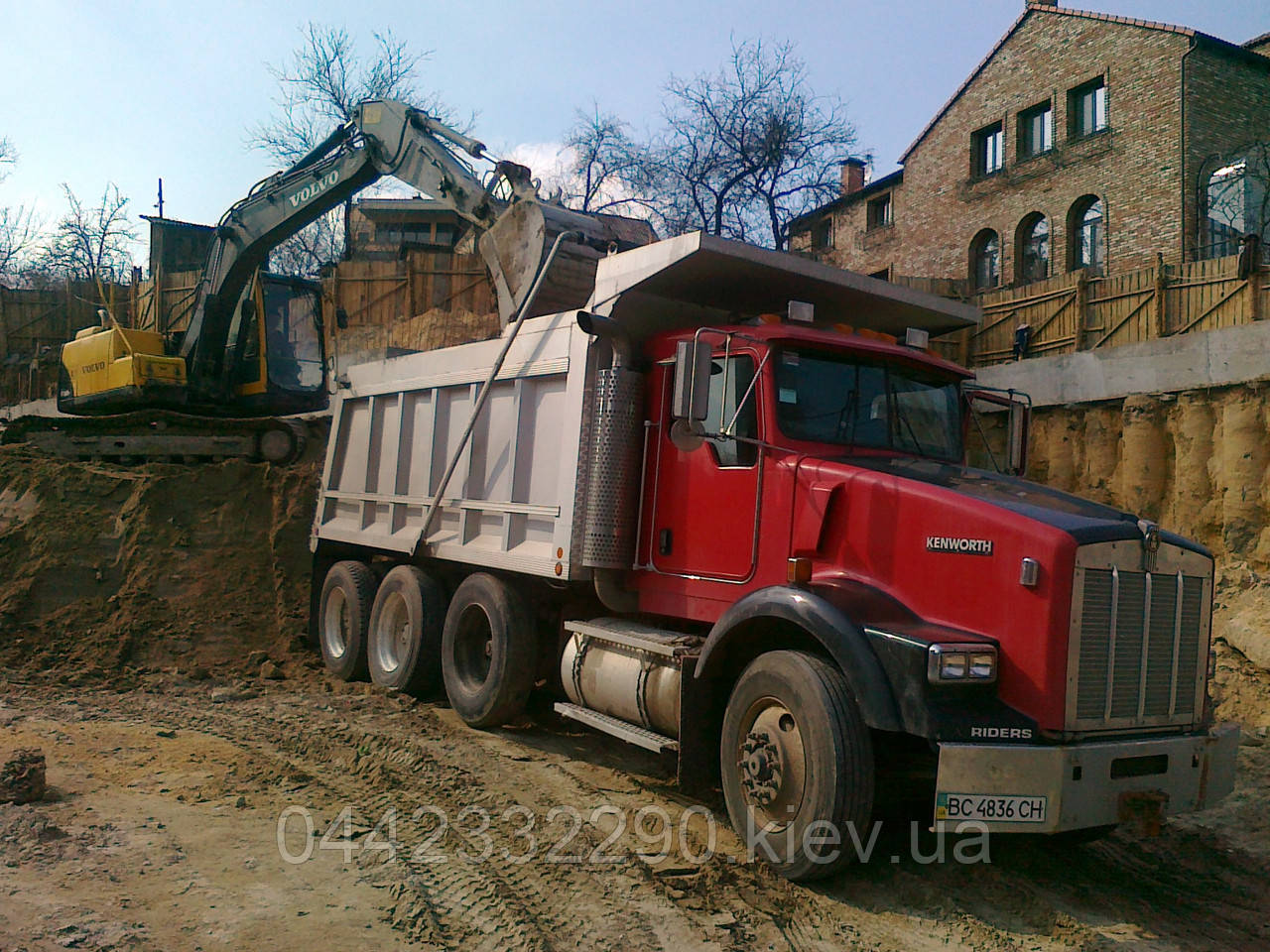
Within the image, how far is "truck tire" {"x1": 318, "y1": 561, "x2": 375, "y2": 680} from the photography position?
9.62 m

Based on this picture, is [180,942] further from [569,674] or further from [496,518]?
[496,518]

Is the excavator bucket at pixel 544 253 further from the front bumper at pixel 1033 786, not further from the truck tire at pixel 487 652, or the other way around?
the front bumper at pixel 1033 786

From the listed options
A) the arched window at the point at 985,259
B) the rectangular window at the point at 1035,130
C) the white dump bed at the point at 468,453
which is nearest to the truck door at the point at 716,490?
the white dump bed at the point at 468,453

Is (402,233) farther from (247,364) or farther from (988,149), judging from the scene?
(247,364)

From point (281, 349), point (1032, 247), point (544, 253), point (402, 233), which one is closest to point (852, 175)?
point (1032, 247)

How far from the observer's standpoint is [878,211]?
32062 millimetres

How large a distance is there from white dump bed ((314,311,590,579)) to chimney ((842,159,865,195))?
2882 cm

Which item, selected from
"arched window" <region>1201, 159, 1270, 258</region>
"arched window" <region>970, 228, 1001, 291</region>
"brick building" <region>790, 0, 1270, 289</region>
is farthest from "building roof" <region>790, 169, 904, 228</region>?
"arched window" <region>1201, 159, 1270, 258</region>

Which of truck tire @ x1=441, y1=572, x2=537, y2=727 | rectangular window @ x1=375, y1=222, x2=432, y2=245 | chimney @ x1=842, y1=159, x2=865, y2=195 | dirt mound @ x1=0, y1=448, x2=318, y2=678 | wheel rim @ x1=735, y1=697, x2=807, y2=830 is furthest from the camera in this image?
rectangular window @ x1=375, y1=222, x2=432, y2=245

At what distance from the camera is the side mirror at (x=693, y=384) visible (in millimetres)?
5465

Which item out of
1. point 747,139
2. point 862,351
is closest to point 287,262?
point 747,139

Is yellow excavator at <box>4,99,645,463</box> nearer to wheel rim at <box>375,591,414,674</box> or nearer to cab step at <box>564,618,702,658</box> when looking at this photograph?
wheel rim at <box>375,591,414,674</box>

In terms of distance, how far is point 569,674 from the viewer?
23.2 ft

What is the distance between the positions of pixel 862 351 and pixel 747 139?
28.6 m
